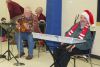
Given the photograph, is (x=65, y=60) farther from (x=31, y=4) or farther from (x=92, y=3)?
(x=31, y=4)

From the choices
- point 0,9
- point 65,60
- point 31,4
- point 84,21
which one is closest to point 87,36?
point 84,21

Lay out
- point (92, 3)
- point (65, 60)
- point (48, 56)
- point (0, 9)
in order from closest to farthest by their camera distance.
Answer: point (65, 60)
point (92, 3)
point (48, 56)
point (0, 9)

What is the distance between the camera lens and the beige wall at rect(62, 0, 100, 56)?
4867mm

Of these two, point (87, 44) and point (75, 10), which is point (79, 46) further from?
point (75, 10)

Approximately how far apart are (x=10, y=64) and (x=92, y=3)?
2070mm

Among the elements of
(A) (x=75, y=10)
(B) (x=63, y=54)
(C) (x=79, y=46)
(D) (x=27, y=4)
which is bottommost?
(B) (x=63, y=54)

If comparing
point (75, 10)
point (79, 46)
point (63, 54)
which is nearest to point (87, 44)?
point (79, 46)

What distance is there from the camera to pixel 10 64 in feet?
14.7

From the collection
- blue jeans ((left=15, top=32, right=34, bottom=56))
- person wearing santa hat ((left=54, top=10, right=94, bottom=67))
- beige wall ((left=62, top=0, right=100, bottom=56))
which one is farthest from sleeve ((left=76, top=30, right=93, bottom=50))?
blue jeans ((left=15, top=32, right=34, bottom=56))

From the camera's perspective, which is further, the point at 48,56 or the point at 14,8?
the point at 14,8

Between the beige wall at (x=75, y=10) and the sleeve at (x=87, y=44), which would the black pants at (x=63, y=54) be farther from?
the beige wall at (x=75, y=10)

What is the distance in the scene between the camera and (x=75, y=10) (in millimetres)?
5219

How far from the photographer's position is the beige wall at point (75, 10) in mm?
4867

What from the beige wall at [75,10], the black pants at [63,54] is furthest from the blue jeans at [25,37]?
the black pants at [63,54]
